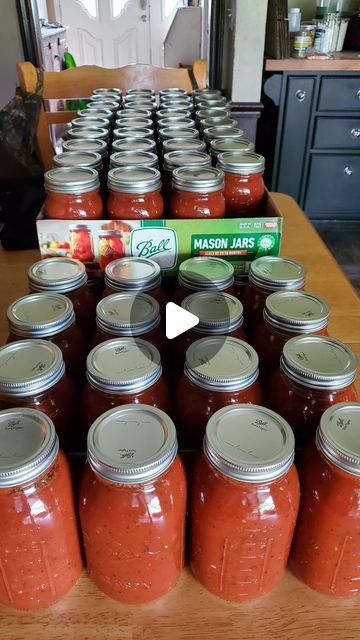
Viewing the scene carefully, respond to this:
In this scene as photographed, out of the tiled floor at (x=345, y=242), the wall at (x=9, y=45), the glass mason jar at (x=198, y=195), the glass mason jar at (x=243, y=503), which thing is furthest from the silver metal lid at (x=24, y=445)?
the wall at (x=9, y=45)

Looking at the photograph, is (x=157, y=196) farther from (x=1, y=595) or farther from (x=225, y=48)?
(x=225, y=48)

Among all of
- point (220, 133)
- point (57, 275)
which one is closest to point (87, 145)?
point (220, 133)

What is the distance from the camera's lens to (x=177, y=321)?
2.39 ft

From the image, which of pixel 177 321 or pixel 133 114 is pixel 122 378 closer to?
pixel 177 321

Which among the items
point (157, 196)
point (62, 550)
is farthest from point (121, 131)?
point (62, 550)

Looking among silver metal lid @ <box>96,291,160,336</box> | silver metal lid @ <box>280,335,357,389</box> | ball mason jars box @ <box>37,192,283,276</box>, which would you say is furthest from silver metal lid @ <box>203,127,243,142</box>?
silver metal lid @ <box>280,335,357,389</box>

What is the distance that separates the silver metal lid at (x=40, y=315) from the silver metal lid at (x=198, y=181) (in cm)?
31

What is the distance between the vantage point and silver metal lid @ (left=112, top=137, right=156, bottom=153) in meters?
1.09

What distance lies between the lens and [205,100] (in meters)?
1.61

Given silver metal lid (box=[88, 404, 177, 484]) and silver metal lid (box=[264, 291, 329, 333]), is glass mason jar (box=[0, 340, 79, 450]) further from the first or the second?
silver metal lid (box=[264, 291, 329, 333])

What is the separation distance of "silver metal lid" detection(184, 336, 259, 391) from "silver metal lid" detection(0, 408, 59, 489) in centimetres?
17

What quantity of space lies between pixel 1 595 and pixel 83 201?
608mm

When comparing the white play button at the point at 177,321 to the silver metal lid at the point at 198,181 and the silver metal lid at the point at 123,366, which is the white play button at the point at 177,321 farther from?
the silver metal lid at the point at 198,181

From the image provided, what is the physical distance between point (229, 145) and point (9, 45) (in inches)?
91.5
